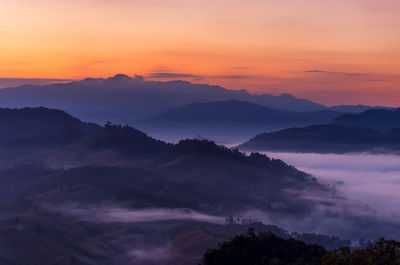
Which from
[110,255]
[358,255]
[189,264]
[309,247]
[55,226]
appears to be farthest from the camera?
[55,226]

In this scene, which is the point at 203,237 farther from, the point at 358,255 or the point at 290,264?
the point at 358,255

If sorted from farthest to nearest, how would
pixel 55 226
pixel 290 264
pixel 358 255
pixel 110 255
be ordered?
pixel 55 226, pixel 110 255, pixel 290 264, pixel 358 255

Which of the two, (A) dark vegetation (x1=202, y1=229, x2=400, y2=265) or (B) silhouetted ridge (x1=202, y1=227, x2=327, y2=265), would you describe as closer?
(A) dark vegetation (x1=202, y1=229, x2=400, y2=265)

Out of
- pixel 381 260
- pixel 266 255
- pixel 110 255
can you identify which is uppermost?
pixel 381 260

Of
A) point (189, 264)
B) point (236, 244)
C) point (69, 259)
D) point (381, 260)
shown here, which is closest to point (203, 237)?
point (189, 264)

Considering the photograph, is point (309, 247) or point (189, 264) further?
point (189, 264)

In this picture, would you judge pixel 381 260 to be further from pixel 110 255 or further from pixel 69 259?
pixel 110 255

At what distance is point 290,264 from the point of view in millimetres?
57969

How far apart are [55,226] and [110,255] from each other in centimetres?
2757

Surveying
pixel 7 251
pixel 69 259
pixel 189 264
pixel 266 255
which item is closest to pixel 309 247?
pixel 266 255

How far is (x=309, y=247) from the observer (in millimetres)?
63188

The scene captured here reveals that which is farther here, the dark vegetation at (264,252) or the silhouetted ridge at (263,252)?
the silhouetted ridge at (263,252)

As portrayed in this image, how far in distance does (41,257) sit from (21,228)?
72.9 feet

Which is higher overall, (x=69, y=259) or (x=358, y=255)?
(x=358, y=255)
